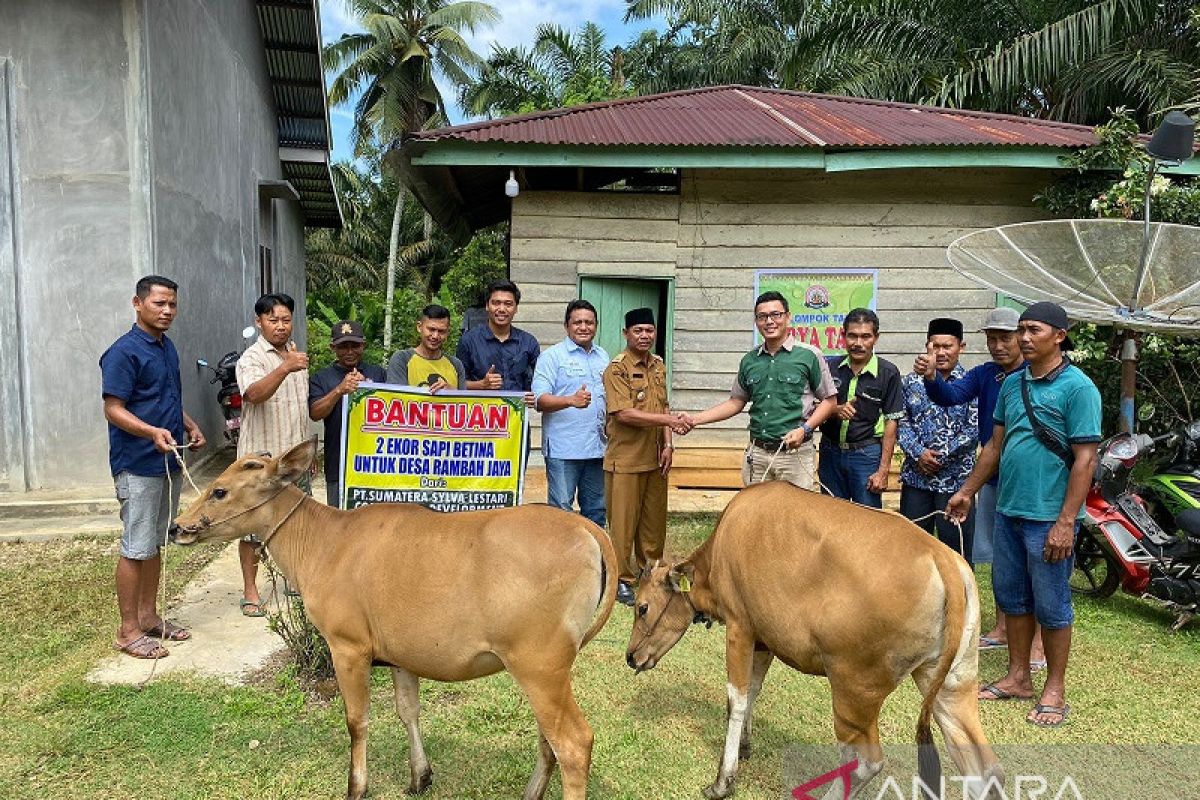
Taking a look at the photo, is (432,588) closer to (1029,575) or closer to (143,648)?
(143,648)

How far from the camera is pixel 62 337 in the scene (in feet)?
27.2

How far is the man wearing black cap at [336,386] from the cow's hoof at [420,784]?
78.7 inches

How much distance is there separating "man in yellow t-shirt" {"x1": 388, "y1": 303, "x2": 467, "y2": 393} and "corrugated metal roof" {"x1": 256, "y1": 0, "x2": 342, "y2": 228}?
438 inches

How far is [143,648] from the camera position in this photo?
5090 mm

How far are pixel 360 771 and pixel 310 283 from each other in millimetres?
34267

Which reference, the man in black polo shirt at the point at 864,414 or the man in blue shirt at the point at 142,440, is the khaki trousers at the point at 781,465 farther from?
the man in blue shirt at the point at 142,440

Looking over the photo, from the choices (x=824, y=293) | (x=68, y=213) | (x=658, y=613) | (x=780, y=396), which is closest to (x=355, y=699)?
(x=658, y=613)

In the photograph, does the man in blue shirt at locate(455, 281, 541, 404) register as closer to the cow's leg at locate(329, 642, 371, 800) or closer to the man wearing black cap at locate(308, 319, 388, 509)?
the man wearing black cap at locate(308, 319, 388, 509)

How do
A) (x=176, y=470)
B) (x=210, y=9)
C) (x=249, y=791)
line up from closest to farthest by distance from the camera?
(x=249, y=791) < (x=176, y=470) < (x=210, y=9)

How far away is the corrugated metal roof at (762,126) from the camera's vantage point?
7945 mm

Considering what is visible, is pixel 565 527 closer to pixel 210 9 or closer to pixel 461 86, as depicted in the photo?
pixel 210 9

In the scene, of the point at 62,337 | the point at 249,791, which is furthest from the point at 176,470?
the point at 62,337

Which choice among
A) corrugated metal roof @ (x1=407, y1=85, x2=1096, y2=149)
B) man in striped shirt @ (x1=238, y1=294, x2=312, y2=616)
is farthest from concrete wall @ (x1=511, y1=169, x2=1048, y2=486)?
man in striped shirt @ (x1=238, y1=294, x2=312, y2=616)

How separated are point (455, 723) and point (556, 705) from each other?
139 cm
